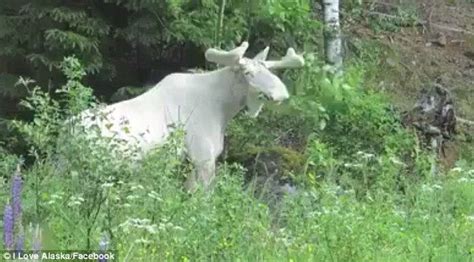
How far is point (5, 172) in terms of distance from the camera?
20.3ft

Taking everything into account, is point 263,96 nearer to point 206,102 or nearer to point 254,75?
point 254,75

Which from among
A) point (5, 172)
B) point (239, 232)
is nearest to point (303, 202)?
point (239, 232)

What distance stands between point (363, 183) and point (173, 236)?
9.94ft

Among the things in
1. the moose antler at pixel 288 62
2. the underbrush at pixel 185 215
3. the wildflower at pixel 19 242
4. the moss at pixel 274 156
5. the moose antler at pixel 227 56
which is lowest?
the moss at pixel 274 156

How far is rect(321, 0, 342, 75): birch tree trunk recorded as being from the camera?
11.0m

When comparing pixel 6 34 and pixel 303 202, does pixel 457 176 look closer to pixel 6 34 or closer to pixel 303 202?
pixel 303 202

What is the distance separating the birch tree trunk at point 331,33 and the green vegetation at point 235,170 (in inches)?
5.3

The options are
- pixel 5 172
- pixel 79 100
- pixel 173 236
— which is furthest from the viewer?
pixel 5 172

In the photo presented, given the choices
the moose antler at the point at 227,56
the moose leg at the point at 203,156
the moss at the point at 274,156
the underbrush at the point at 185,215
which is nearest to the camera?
the underbrush at the point at 185,215

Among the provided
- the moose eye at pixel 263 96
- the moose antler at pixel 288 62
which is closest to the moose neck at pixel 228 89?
the moose eye at pixel 263 96

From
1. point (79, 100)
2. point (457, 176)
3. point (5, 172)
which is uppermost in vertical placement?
point (79, 100)

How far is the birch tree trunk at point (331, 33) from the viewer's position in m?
11.0

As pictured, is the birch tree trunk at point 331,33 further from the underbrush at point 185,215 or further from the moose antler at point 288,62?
the underbrush at point 185,215

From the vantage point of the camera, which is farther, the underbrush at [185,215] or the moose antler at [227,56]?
the moose antler at [227,56]
